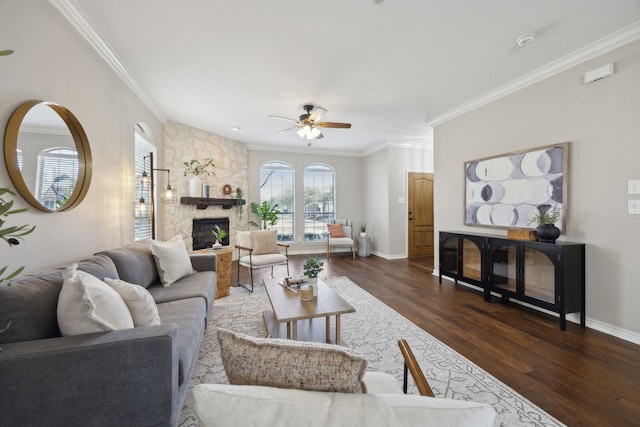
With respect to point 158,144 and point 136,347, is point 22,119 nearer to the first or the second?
point 136,347

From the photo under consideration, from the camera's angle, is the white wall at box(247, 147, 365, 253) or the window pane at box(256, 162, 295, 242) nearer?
the white wall at box(247, 147, 365, 253)

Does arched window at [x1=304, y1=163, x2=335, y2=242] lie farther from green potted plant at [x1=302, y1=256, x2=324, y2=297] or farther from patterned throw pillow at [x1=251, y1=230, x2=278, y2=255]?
green potted plant at [x1=302, y1=256, x2=324, y2=297]

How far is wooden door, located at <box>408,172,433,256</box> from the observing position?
6.18m

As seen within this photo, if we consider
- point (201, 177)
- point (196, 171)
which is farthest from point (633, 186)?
point (201, 177)

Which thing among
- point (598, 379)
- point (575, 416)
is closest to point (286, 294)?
point (575, 416)

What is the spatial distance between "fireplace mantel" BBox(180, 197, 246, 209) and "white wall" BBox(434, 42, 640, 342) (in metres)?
4.97

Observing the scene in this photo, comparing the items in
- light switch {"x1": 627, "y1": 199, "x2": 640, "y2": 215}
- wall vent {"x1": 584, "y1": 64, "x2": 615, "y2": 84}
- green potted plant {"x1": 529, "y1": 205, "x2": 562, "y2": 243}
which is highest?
wall vent {"x1": 584, "y1": 64, "x2": 615, "y2": 84}

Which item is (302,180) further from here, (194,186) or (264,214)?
(194,186)

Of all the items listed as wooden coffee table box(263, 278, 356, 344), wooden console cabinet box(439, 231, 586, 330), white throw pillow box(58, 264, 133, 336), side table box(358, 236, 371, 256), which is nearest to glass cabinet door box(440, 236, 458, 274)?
wooden console cabinet box(439, 231, 586, 330)

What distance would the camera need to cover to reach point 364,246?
20.8ft

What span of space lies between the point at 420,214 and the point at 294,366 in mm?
6099

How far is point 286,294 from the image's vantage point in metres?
2.42

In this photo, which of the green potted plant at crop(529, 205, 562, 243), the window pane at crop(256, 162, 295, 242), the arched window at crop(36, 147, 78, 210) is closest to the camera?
the arched window at crop(36, 147, 78, 210)

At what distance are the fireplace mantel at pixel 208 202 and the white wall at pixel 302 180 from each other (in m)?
0.58
